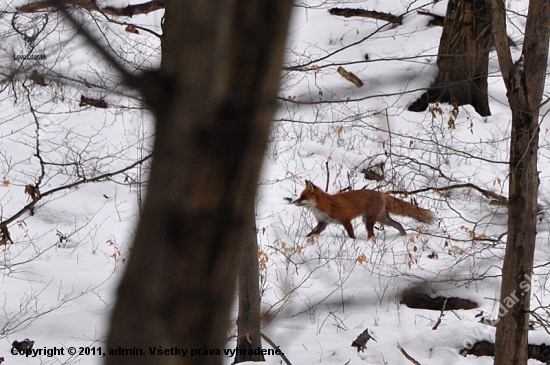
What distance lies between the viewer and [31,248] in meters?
8.05

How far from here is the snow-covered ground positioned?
4273mm

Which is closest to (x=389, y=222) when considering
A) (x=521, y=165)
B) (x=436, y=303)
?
(x=436, y=303)

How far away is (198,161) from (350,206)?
7.17m

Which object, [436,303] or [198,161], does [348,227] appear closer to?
[436,303]

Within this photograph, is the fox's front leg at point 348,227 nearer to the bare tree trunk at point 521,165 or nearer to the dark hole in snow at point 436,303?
the dark hole in snow at point 436,303

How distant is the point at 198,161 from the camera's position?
1001 millimetres

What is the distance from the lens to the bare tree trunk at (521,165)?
3607mm

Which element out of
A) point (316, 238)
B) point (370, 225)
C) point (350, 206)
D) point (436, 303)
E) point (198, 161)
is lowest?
point (198, 161)

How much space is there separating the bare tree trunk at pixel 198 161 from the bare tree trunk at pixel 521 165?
9.38 feet

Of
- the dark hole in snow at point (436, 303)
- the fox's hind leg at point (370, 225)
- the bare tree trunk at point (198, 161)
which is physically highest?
the fox's hind leg at point (370, 225)

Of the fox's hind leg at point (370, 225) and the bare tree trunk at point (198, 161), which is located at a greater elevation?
the fox's hind leg at point (370, 225)

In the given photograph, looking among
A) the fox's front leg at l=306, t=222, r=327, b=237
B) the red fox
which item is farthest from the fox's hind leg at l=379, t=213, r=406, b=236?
the fox's front leg at l=306, t=222, r=327, b=237

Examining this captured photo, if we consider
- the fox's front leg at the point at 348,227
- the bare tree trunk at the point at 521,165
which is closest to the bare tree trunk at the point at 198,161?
the bare tree trunk at the point at 521,165

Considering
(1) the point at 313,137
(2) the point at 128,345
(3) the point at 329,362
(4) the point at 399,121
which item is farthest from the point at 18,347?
(4) the point at 399,121
